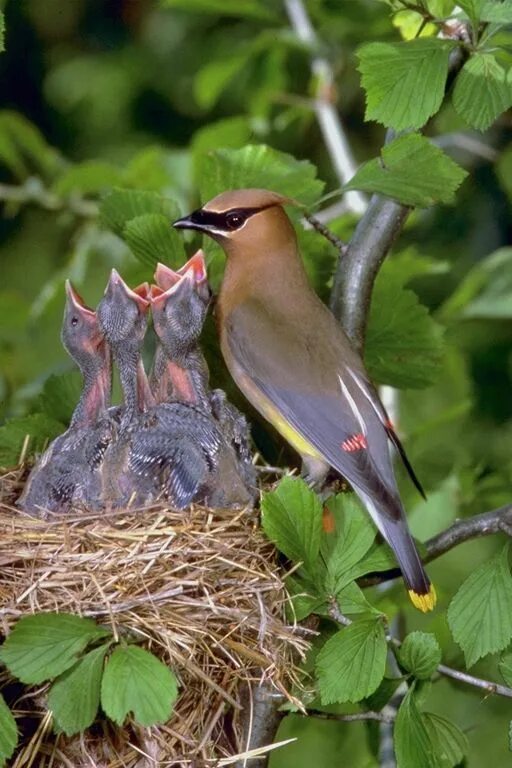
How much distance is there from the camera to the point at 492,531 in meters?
3.58

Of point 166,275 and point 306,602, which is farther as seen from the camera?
point 166,275

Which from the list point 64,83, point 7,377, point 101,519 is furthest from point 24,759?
point 64,83

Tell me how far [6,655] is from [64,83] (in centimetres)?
530

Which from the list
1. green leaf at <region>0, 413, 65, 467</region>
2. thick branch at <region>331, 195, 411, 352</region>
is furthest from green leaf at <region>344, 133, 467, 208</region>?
green leaf at <region>0, 413, 65, 467</region>

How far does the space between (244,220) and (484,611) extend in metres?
1.36

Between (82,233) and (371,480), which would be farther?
(82,233)

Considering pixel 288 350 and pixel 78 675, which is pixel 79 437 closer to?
pixel 288 350

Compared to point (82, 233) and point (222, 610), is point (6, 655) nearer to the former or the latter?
point (222, 610)

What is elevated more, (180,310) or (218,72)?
(180,310)

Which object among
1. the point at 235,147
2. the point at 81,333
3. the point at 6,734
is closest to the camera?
the point at 6,734

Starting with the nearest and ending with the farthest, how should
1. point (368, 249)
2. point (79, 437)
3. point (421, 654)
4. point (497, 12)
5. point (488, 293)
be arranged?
point (497, 12), point (421, 654), point (368, 249), point (79, 437), point (488, 293)

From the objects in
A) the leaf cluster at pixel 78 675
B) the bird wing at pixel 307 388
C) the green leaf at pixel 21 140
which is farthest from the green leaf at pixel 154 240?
the green leaf at pixel 21 140

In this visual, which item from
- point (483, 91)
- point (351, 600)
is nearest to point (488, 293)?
point (483, 91)

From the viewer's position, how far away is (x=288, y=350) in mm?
4332
